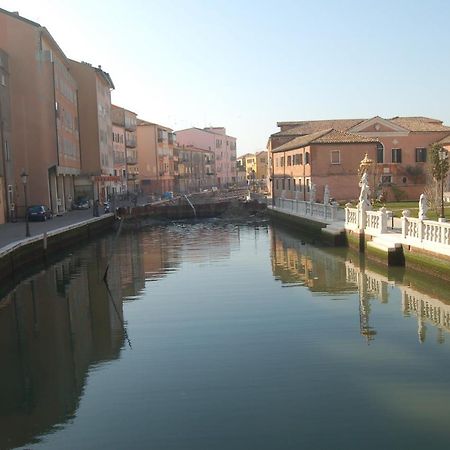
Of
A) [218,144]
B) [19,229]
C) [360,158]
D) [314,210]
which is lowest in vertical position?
[19,229]

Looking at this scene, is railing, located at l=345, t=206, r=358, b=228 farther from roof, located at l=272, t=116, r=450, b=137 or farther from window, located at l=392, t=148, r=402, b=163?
roof, located at l=272, t=116, r=450, b=137

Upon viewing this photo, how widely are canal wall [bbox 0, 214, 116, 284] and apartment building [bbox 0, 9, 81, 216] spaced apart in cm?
611

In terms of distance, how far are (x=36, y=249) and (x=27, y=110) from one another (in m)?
19.0

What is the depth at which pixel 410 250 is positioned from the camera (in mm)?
21078

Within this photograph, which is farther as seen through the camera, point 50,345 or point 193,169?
point 193,169

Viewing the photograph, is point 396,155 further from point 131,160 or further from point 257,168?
point 257,168

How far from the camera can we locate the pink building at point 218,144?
138 metres

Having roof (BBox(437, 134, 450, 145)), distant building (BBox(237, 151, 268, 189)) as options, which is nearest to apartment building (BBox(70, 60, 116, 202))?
roof (BBox(437, 134, 450, 145))

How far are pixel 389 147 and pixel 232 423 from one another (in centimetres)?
5287

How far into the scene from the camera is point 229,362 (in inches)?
472

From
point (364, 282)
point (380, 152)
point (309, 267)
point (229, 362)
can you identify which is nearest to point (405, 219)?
point (364, 282)

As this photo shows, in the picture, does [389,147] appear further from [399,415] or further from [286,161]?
[399,415]

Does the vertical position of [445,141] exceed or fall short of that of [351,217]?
it exceeds it

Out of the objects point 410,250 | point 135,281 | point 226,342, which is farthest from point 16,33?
point 226,342
